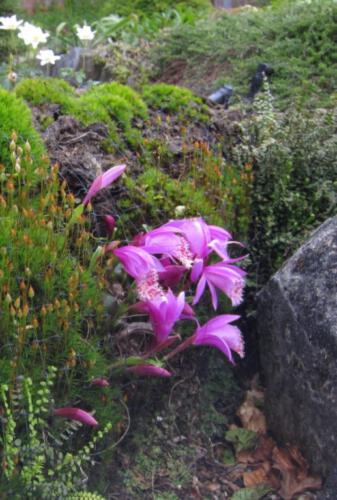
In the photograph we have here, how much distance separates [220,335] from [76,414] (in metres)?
0.74

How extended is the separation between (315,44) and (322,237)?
4.29 m

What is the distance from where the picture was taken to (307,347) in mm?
3252

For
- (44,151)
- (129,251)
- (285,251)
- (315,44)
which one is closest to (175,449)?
(129,251)

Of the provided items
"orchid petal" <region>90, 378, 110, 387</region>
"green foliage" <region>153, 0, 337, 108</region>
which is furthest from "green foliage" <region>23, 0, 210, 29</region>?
"orchid petal" <region>90, 378, 110, 387</region>

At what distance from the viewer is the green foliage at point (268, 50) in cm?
655

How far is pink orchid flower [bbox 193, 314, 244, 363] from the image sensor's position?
3.15m

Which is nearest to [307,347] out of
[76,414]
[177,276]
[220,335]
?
[220,335]

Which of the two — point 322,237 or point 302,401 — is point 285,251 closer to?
point 322,237

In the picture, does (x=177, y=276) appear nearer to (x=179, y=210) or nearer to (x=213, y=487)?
(x=179, y=210)

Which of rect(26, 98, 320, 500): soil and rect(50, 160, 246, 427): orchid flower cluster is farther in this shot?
rect(26, 98, 320, 500): soil

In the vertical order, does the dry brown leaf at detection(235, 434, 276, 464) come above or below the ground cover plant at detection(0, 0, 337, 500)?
below

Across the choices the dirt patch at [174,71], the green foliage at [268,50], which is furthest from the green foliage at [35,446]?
the dirt patch at [174,71]

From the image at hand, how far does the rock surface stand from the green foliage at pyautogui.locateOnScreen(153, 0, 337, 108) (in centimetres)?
257

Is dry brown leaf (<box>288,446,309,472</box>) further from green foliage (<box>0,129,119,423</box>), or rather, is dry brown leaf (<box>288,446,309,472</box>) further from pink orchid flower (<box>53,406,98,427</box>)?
Result: pink orchid flower (<box>53,406,98,427</box>)
